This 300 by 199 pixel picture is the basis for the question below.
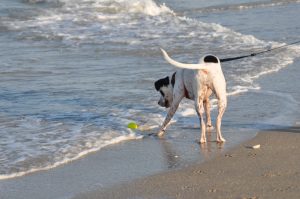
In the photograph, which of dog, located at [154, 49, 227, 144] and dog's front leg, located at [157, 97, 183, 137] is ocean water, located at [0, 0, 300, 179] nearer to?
dog's front leg, located at [157, 97, 183, 137]

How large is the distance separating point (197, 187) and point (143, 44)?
30.9ft

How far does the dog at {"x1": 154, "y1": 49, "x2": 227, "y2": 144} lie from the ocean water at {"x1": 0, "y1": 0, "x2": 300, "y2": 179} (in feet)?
1.43

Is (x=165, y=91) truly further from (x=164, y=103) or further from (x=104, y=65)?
(x=104, y=65)

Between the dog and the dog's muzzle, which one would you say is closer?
the dog

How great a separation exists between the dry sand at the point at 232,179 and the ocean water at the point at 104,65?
119cm

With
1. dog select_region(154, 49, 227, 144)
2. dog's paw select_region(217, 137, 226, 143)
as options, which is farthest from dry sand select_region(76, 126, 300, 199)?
dog select_region(154, 49, 227, 144)

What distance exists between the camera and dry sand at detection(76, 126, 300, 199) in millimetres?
6367

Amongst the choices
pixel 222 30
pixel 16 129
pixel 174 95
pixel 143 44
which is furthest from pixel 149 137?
pixel 222 30

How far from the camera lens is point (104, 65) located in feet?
44.1

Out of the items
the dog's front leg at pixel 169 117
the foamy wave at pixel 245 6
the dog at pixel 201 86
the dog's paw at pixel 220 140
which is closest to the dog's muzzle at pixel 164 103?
the dog at pixel 201 86

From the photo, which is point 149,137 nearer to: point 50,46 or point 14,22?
point 50,46

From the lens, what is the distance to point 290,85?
37.4 ft

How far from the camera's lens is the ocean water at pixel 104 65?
8859 millimetres

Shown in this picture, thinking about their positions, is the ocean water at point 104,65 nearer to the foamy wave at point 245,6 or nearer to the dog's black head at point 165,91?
the foamy wave at point 245,6
